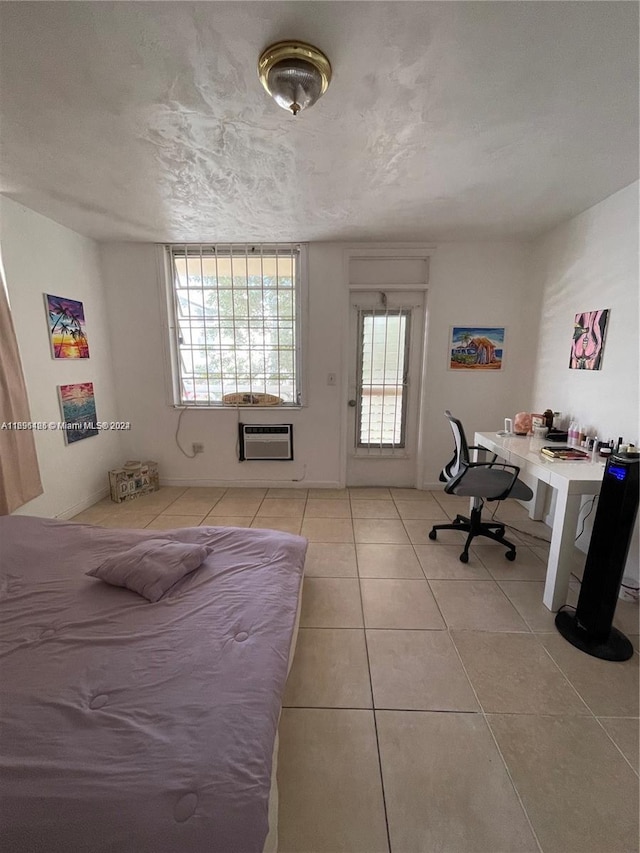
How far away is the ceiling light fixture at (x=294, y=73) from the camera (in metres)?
1.19

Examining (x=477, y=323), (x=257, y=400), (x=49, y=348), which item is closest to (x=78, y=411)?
(x=49, y=348)

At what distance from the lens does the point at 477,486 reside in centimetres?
232

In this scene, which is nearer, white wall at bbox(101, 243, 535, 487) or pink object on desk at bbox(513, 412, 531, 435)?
pink object on desk at bbox(513, 412, 531, 435)

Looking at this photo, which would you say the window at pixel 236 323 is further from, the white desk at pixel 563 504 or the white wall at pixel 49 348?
the white desk at pixel 563 504

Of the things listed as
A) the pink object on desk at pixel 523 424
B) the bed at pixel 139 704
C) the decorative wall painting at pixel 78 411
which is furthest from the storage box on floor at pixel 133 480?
the pink object on desk at pixel 523 424

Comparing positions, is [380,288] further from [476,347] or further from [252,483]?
[252,483]

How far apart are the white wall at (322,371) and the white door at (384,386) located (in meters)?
0.14

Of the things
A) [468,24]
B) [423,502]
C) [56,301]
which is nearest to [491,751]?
[423,502]

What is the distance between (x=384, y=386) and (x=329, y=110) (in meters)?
2.40

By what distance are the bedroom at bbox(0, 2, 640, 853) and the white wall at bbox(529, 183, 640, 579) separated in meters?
0.02

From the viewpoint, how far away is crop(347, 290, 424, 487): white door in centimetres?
344

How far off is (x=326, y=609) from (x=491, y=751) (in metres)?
0.91

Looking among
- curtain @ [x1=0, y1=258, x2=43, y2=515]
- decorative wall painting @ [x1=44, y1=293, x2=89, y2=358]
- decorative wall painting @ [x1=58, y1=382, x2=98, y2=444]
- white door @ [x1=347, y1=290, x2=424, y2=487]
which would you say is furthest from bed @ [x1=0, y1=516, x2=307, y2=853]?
white door @ [x1=347, y1=290, x2=424, y2=487]

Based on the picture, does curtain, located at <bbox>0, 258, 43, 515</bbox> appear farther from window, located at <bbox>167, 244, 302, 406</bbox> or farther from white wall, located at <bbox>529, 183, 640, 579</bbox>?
white wall, located at <bbox>529, 183, 640, 579</bbox>
